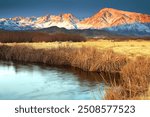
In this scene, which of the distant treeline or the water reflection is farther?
the distant treeline

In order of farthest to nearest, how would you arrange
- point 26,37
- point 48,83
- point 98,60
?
1. point 26,37
2. point 98,60
3. point 48,83

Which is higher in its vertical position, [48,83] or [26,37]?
[26,37]

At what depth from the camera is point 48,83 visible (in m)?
21.3

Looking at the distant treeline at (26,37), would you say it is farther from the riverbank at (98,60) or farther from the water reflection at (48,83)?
the water reflection at (48,83)

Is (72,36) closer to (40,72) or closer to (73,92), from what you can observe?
(40,72)

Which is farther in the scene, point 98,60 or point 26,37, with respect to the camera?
point 26,37

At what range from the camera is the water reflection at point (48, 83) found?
56.5 ft

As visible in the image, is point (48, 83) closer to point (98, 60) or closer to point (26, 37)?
point (98, 60)

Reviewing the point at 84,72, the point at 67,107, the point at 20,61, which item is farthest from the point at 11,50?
the point at 67,107

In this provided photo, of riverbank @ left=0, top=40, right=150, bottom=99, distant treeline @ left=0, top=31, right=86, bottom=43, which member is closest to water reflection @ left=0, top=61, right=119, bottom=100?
riverbank @ left=0, top=40, right=150, bottom=99

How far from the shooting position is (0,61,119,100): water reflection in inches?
678

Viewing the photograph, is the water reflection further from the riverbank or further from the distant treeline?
the distant treeline

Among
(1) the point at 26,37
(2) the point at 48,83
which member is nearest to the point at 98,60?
(2) the point at 48,83

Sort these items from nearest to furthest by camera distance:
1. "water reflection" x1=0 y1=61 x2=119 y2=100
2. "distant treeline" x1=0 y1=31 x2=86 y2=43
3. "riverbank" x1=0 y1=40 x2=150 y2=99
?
"riverbank" x1=0 y1=40 x2=150 y2=99, "water reflection" x1=0 y1=61 x2=119 y2=100, "distant treeline" x1=0 y1=31 x2=86 y2=43
